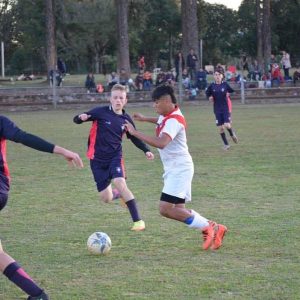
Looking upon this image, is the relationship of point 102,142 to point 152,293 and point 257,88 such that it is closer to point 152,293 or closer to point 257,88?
point 152,293

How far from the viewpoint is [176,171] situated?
22.6 feet

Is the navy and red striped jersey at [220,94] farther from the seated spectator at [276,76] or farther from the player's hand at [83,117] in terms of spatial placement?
the seated spectator at [276,76]

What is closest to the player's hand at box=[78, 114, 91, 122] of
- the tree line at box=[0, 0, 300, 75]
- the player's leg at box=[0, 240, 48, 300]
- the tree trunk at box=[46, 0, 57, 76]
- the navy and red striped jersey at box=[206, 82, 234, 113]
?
the player's leg at box=[0, 240, 48, 300]

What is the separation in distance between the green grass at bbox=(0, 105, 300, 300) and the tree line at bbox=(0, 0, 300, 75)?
46.5 m

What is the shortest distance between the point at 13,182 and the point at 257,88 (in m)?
24.0

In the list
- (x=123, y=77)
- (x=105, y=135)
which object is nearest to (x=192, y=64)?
(x=123, y=77)

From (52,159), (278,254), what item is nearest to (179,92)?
(52,159)

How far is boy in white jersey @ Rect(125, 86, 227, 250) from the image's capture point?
6805 millimetres

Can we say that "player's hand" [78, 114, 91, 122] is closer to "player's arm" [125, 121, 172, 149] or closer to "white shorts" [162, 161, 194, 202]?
"white shorts" [162, 161, 194, 202]

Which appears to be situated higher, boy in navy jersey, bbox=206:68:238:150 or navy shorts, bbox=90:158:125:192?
boy in navy jersey, bbox=206:68:238:150

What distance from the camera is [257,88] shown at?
1346 inches

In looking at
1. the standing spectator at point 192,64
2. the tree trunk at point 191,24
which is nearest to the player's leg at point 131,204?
the standing spectator at point 192,64

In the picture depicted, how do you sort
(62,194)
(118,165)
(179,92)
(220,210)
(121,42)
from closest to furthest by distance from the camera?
(118,165)
(220,210)
(62,194)
(179,92)
(121,42)

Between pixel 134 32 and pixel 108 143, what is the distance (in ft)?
200
